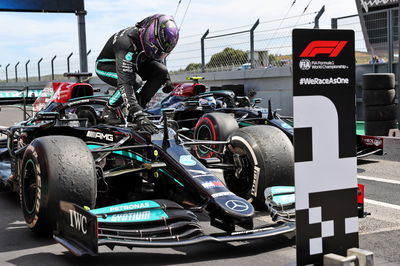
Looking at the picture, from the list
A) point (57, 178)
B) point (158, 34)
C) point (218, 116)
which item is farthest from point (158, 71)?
point (57, 178)

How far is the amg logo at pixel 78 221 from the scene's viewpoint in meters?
3.53

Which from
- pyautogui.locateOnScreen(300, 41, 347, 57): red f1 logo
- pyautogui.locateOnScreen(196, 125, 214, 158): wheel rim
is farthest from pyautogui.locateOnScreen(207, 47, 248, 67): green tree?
pyautogui.locateOnScreen(300, 41, 347, 57): red f1 logo

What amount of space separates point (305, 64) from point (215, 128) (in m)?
5.31

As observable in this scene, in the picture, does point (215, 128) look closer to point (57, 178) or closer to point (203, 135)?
point (203, 135)

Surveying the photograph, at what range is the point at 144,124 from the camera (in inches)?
194

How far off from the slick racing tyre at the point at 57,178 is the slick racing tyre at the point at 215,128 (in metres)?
3.81

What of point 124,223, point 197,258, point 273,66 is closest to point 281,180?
point 197,258

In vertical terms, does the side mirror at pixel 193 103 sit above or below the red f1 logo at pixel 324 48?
below

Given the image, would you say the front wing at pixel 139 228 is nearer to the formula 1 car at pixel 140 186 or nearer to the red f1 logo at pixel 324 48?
the formula 1 car at pixel 140 186

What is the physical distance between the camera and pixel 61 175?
4.08 meters

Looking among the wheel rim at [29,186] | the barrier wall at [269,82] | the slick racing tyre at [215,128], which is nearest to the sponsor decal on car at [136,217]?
the wheel rim at [29,186]

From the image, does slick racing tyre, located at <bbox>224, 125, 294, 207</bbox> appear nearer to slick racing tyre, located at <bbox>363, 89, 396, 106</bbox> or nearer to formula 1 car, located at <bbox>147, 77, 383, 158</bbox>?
formula 1 car, located at <bbox>147, 77, 383, 158</bbox>

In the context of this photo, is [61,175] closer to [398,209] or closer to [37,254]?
[37,254]

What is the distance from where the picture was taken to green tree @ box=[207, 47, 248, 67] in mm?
17188
